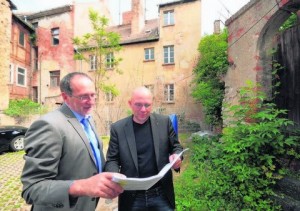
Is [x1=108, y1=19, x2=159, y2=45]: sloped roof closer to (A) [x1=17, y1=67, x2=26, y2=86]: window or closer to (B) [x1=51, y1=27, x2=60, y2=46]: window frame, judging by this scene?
(B) [x1=51, y1=27, x2=60, y2=46]: window frame

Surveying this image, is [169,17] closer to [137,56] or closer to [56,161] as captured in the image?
[137,56]

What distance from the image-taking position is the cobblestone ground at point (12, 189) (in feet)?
15.5

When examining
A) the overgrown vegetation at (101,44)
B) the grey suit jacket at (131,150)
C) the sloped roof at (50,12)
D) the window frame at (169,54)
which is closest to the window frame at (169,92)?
the window frame at (169,54)

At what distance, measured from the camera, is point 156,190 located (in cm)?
276

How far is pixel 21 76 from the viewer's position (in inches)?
797

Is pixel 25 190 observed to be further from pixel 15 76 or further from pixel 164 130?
pixel 15 76

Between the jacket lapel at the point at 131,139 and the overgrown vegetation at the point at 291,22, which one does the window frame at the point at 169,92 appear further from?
the jacket lapel at the point at 131,139

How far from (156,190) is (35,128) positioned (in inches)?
65.6

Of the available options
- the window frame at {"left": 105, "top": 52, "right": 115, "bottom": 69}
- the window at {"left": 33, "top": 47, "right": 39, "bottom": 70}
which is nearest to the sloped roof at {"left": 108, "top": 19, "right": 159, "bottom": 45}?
the window frame at {"left": 105, "top": 52, "right": 115, "bottom": 69}

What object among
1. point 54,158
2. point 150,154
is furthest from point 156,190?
point 54,158

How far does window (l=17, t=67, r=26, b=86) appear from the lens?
1976 centimetres

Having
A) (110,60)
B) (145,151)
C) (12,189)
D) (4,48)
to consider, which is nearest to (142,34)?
(110,60)

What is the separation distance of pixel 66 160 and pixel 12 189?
5.10 meters

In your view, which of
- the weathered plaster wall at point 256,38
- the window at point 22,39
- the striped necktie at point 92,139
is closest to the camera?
the striped necktie at point 92,139
